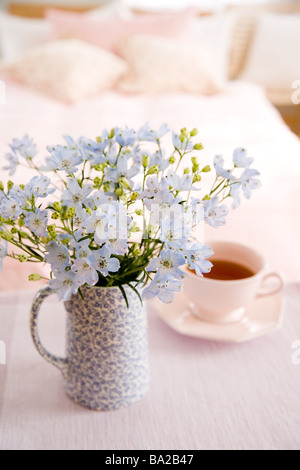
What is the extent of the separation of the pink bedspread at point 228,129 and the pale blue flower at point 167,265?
815 mm

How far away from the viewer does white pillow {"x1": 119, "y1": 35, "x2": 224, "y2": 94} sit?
8.54ft

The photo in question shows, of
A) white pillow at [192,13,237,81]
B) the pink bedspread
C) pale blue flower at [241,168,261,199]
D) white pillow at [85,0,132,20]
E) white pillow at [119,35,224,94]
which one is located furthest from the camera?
white pillow at [85,0,132,20]

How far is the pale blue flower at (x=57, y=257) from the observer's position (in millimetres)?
601

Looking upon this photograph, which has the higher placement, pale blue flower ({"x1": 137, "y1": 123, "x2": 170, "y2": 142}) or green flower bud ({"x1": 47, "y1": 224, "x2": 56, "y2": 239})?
pale blue flower ({"x1": 137, "y1": 123, "x2": 170, "y2": 142})

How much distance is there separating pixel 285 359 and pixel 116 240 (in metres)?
0.43

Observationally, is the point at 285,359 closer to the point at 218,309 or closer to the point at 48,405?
the point at 218,309

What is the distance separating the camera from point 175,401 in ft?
2.52

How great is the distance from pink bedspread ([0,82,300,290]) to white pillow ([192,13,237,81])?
441mm

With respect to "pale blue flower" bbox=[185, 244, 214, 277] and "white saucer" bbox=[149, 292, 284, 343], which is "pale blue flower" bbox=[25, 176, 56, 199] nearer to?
"pale blue flower" bbox=[185, 244, 214, 277]

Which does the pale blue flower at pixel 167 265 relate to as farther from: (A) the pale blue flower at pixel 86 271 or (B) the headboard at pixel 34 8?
(B) the headboard at pixel 34 8

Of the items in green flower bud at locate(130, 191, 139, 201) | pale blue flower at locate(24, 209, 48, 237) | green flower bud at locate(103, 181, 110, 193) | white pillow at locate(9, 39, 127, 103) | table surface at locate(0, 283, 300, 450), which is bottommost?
white pillow at locate(9, 39, 127, 103)
